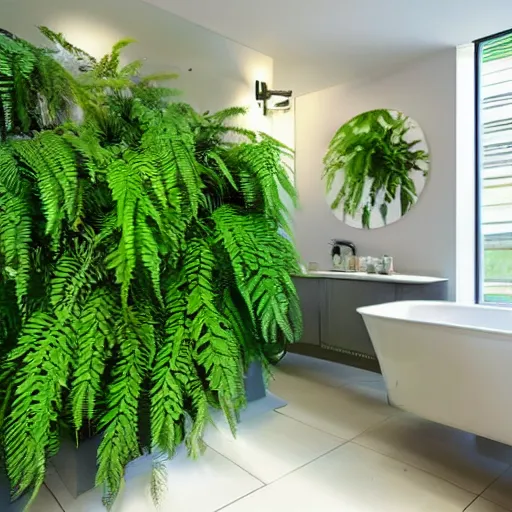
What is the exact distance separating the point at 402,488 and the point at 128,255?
1.37m

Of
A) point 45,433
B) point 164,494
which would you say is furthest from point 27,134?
point 164,494

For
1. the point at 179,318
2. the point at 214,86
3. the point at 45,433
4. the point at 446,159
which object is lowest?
the point at 45,433

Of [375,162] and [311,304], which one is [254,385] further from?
[375,162]

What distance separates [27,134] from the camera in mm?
1448

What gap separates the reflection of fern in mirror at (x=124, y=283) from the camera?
3.46ft

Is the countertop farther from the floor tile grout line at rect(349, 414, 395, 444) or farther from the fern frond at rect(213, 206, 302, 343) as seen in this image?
the fern frond at rect(213, 206, 302, 343)

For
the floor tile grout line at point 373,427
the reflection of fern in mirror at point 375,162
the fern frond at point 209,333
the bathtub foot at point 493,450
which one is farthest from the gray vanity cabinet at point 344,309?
the fern frond at point 209,333

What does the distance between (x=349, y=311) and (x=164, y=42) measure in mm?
2158

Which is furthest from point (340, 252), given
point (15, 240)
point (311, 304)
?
point (15, 240)

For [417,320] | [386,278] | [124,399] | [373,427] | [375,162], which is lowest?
[373,427]

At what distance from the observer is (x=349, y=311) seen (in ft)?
9.02

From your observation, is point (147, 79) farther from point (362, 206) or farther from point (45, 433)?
point (362, 206)

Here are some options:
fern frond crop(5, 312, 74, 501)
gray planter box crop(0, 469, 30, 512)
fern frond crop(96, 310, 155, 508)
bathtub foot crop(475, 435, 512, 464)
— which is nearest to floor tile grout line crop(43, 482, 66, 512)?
gray planter box crop(0, 469, 30, 512)

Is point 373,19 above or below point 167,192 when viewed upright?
above
